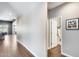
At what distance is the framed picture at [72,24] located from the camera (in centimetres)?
259

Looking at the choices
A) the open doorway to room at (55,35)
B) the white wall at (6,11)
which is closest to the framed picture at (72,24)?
the open doorway to room at (55,35)

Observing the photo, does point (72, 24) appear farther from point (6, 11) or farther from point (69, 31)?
point (6, 11)

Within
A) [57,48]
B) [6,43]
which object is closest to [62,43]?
[57,48]

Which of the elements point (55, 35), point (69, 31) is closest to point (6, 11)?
point (55, 35)

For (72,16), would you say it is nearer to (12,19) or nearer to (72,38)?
(72,38)

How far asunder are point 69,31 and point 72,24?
0.17m

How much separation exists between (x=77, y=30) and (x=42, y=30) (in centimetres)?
80

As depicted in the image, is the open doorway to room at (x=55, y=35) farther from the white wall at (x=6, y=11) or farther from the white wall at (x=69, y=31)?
the white wall at (x=6, y=11)

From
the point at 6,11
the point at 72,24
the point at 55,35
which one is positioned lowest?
the point at 55,35

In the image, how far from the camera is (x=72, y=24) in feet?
8.71

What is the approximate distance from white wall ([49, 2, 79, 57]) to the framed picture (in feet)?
0.22

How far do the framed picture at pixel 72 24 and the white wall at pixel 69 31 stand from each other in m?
0.07

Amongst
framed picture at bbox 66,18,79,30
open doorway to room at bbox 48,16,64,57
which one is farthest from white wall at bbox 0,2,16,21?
framed picture at bbox 66,18,79,30

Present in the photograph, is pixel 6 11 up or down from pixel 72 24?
up
